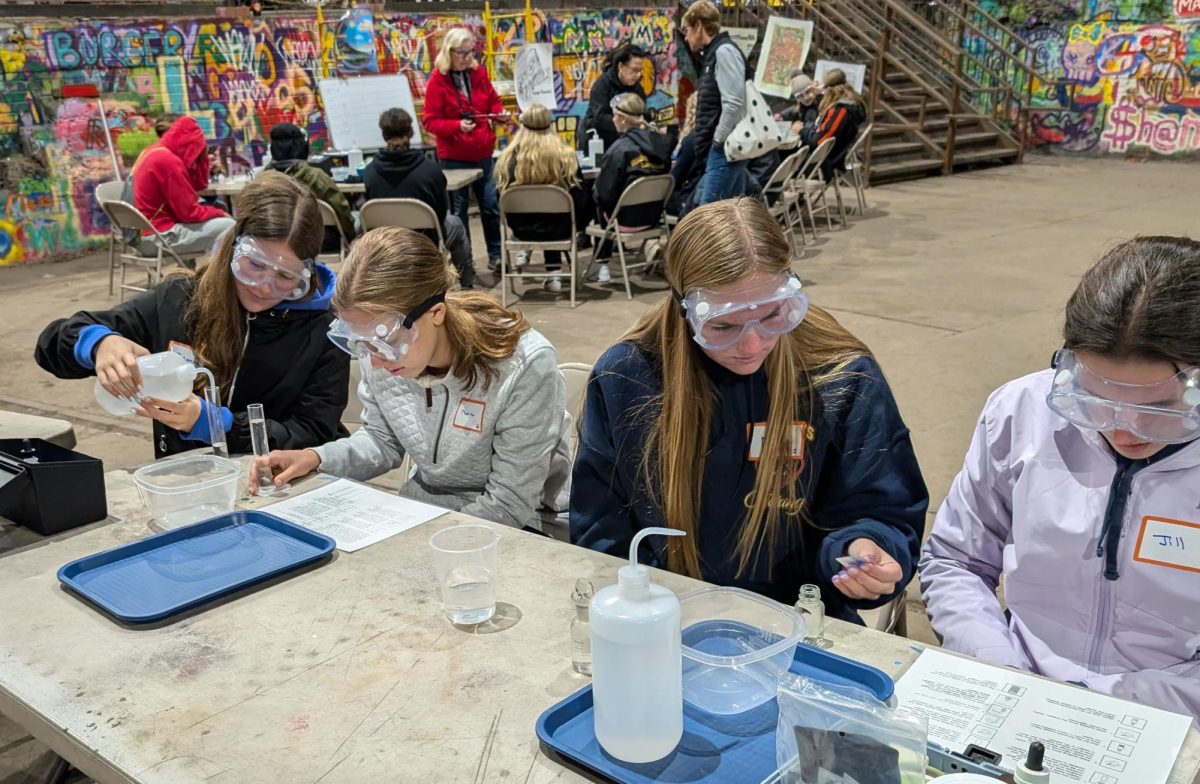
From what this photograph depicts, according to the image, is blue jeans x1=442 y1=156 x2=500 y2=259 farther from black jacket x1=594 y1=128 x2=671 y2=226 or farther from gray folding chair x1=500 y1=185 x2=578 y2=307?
black jacket x1=594 y1=128 x2=671 y2=226

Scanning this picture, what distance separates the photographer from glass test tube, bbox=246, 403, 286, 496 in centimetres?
241

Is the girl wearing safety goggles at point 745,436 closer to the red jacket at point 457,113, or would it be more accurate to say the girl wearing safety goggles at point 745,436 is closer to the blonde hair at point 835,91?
the red jacket at point 457,113

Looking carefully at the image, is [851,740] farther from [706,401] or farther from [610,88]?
[610,88]

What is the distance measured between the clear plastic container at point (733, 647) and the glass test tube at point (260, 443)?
1.24 metres

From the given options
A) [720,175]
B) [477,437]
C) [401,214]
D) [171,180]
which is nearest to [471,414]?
[477,437]

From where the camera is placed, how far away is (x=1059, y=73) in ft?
51.0

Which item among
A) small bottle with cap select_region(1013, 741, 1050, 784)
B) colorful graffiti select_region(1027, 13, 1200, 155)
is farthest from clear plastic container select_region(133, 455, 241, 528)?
colorful graffiti select_region(1027, 13, 1200, 155)

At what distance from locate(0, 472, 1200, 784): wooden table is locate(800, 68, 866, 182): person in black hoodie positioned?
805cm

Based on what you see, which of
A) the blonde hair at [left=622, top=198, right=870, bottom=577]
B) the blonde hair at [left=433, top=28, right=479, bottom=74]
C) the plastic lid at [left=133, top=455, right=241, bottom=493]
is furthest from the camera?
the blonde hair at [left=433, top=28, right=479, bottom=74]

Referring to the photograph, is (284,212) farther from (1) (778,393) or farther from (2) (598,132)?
(2) (598,132)

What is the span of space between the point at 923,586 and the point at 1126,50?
51.4 ft

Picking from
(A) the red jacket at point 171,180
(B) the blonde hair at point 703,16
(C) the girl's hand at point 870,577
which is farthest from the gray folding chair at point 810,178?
(C) the girl's hand at point 870,577

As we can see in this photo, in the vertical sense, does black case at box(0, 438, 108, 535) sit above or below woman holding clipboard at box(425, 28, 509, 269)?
below

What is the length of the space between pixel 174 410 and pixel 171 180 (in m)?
5.16
